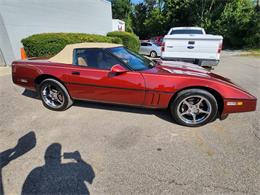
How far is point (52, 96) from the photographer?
396cm

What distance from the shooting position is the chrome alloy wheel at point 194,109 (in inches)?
123

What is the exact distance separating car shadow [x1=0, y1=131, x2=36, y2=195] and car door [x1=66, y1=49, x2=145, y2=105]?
1135 millimetres

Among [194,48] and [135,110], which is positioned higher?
[194,48]

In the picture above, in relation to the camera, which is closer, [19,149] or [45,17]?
[19,149]

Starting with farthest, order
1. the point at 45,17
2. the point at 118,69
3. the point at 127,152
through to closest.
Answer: the point at 45,17 < the point at 118,69 < the point at 127,152

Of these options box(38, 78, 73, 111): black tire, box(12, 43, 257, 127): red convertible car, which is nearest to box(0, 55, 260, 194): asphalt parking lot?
box(38, 78, 73, 111): black tire

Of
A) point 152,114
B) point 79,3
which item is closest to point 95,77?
point 152,114

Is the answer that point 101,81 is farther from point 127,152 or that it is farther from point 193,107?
point 193,107

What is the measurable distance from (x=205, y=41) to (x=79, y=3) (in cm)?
957

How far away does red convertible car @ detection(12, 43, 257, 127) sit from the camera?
302 cm

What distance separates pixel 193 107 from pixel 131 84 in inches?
45.2

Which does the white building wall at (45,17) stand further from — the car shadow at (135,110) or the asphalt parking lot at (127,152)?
the car shadow at (135,110)

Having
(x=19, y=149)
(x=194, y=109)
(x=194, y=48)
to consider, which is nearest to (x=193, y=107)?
(x=194, y=109)

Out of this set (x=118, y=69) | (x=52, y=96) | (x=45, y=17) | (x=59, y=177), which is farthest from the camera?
(x=45, y=17)
